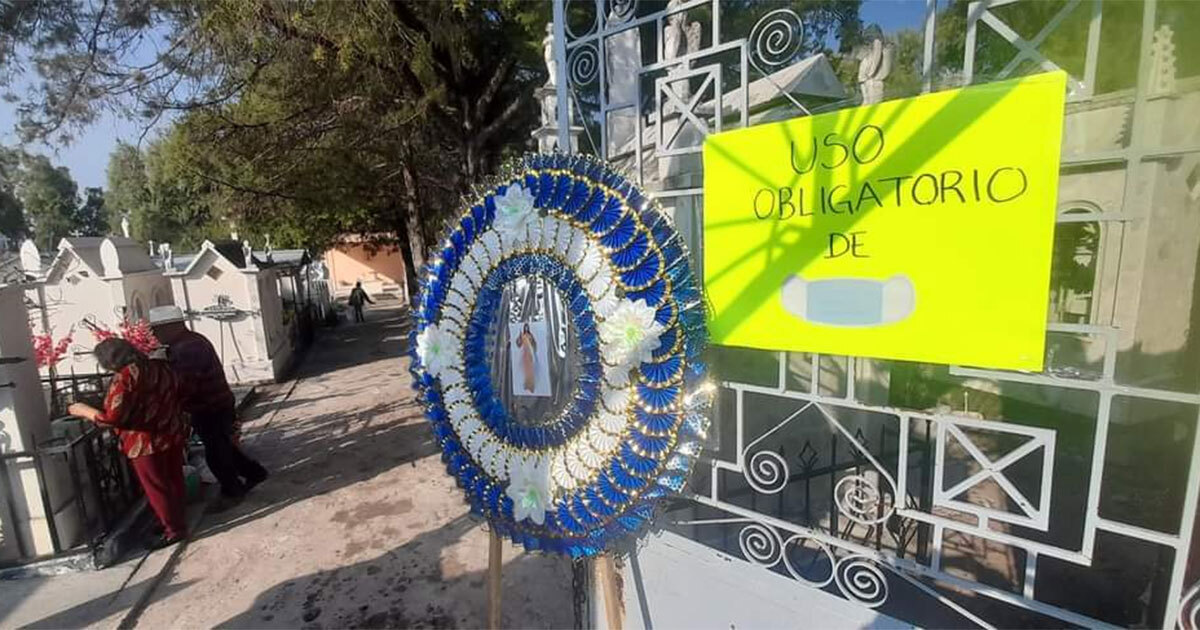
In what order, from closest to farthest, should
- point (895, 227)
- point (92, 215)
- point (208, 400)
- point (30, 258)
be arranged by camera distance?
point (895, 227) → point (208, 400) → point (30, 258) → point (92, 215)

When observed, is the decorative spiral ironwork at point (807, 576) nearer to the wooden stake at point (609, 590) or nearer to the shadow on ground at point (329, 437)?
the wooden stake at point (609, 590)

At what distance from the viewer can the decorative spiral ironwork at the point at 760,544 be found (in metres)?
1.98

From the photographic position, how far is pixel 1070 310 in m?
1.70

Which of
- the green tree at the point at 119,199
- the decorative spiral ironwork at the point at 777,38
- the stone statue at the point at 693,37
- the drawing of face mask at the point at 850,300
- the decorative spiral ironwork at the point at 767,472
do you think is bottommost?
the decorative spiral ironwork at the point at 767,472

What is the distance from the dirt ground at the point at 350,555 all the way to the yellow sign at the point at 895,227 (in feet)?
7.81

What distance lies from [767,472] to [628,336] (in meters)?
0.67

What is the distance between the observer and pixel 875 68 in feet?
5.08

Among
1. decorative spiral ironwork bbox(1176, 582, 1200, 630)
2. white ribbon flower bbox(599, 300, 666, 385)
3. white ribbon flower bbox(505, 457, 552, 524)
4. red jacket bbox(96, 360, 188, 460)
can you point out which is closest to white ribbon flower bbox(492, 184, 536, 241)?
white ribbon flower bbox(599, 300, 666, 385)

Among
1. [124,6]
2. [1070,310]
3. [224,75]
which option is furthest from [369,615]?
[124,6]

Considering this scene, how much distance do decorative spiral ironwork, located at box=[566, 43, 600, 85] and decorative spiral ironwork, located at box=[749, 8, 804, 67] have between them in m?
0.69

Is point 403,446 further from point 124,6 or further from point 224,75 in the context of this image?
point 124,6

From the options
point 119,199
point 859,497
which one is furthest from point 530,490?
point 119,199

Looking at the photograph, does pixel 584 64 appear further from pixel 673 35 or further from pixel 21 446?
pixel 21 446

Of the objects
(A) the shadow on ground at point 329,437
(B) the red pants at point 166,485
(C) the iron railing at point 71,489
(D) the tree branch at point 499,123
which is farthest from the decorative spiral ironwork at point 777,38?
(D) the tree branch at point 499,123
